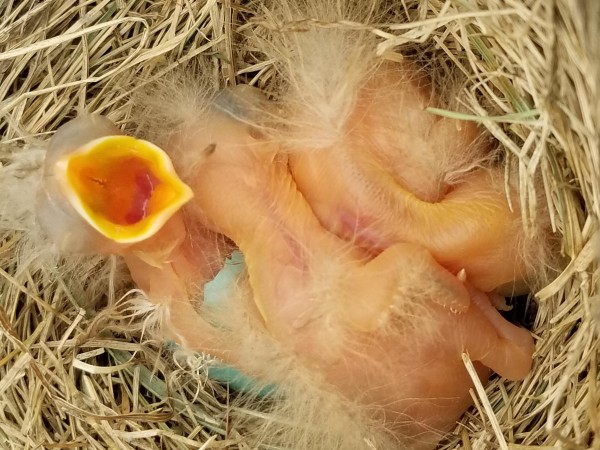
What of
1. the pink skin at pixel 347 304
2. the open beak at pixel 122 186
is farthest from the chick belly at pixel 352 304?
the open beak at pixel 122 186

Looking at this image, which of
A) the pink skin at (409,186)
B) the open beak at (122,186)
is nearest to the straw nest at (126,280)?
the pink skin at (409,186)

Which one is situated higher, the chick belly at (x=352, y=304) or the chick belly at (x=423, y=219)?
the chick belly at (x=423, y=219)

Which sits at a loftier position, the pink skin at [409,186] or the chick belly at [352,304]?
the pink skin at [409,186]

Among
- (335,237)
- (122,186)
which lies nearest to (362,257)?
(335,237)

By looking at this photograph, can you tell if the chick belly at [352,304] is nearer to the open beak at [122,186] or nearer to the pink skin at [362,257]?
the pink skin at [362,257]

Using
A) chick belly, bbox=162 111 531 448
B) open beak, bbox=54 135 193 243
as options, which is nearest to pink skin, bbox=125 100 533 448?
chick belly, bbox=162 111 531 448

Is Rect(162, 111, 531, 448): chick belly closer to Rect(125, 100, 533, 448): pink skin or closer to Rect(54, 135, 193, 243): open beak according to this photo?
Rect(125, 100, 533, 448): pink skin

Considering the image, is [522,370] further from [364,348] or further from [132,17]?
[132,17]

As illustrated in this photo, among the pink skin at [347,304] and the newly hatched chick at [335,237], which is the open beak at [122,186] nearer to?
the newly hatched chick at [335,237]
